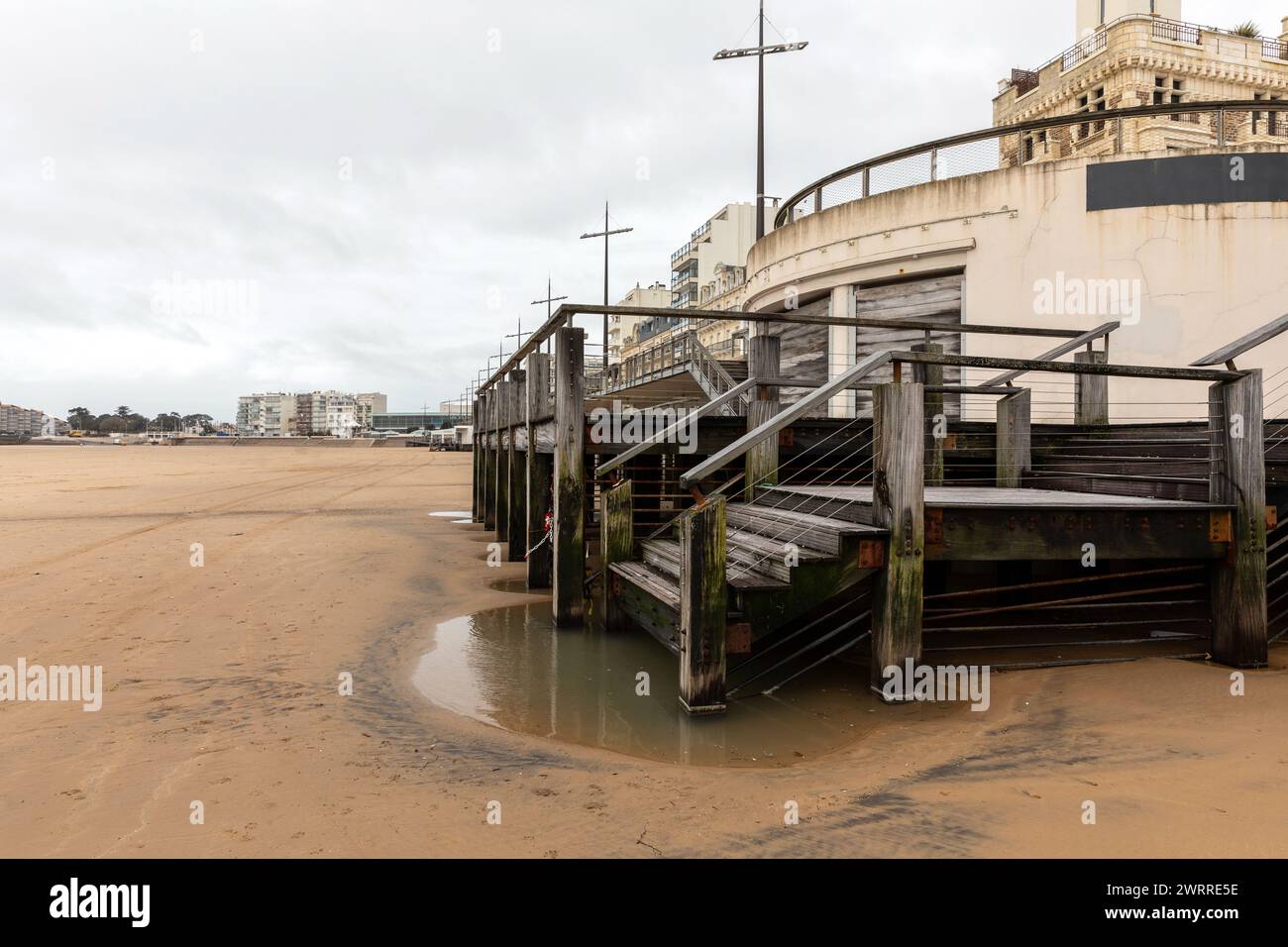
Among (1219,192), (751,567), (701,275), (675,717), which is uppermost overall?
(701,275)

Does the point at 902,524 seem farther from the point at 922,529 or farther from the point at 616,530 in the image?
the point at 616,530

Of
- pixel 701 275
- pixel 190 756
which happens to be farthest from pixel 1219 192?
pixel 701 275

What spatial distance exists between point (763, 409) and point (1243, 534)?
3.88m

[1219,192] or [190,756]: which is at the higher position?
[1219,192]

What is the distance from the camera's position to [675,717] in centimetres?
527

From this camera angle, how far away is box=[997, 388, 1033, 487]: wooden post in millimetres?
8219

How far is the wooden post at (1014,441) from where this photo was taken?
8219mm

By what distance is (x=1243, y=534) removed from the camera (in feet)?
19.0

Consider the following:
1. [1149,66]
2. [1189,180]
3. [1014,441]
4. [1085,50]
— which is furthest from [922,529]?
[1085,50]

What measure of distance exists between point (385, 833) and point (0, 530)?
15558 mm

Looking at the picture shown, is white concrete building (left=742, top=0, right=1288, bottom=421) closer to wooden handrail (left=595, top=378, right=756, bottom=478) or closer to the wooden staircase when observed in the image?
wooden handrail (left=595, top=378, right=756, bottom=478)

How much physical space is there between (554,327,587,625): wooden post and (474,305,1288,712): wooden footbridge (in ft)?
0.07

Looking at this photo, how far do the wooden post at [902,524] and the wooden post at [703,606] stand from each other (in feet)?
3.64
